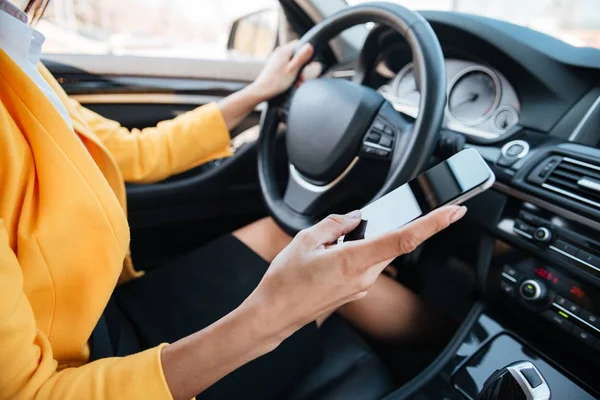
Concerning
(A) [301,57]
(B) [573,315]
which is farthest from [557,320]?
(A) [301,57]

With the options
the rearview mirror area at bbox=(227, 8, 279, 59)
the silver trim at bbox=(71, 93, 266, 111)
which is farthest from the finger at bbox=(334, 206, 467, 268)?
the rearview mirror area at bbox=(227, 8, 279, 59)

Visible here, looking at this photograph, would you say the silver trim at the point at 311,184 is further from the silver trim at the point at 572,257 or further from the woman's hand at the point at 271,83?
the silver trim at the point at 572,257

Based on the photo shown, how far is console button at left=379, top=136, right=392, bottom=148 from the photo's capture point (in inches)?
32.7

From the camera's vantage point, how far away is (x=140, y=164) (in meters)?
1.08

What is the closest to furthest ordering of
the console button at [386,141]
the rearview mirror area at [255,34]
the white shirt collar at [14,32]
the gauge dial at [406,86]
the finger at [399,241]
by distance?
the finger at [399,241] < the white shirt collar at [14,32] < the console button at [386,141] < the gauge dial at [406,86] < the rearview mirror area at [255,34]

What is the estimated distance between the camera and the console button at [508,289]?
0.85m

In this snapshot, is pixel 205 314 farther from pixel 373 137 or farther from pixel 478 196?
pixel 478 196

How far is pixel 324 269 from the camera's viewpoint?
50 cm

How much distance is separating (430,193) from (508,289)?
0.37m

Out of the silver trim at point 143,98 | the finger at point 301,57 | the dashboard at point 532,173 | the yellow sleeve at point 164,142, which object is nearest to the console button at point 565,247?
the dashboard at point 532,173

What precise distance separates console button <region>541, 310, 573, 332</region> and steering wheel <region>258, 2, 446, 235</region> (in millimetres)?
353

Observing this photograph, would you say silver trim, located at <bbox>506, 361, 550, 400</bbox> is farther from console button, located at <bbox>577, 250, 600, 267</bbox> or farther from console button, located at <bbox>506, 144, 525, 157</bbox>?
console button, located at <bbox>506, 144, 525, 157</bbox>

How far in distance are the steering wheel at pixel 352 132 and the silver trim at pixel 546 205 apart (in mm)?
209

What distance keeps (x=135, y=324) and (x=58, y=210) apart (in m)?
0.36
